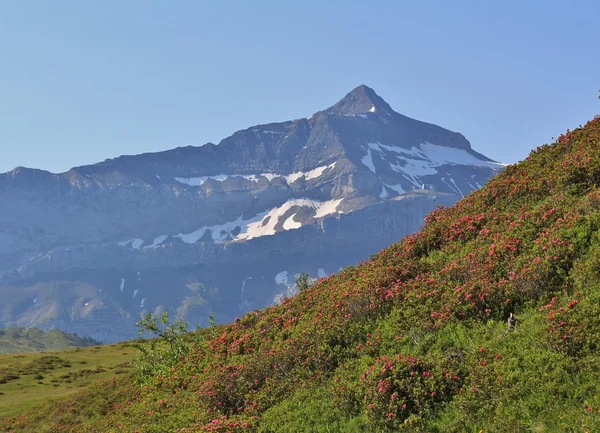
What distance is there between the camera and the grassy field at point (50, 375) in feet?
163

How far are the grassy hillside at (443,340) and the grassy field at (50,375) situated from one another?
22406mm

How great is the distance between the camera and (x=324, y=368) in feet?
69.1

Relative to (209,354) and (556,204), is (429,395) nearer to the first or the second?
(556,204)

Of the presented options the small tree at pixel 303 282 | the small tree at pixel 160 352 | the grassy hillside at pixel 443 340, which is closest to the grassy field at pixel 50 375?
the small tree at pixel 160 352

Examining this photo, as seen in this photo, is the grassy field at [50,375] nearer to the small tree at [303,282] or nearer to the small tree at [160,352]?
the small tree at [160,352]

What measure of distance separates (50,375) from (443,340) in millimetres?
59350

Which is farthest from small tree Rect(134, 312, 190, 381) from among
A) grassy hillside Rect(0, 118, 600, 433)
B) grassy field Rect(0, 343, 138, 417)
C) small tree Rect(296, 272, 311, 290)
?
grassy field Rect(0, 343, 138, 417)

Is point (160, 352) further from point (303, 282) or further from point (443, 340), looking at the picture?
point (443, 340)

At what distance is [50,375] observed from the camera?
65188mm

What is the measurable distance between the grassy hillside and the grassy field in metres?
22.4

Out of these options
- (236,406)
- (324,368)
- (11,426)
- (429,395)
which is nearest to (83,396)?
(11,426)

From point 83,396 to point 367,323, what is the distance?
23621 mm

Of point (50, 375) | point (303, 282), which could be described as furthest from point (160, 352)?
point (50, 375)

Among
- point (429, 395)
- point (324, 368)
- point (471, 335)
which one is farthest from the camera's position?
point (324, 368)
